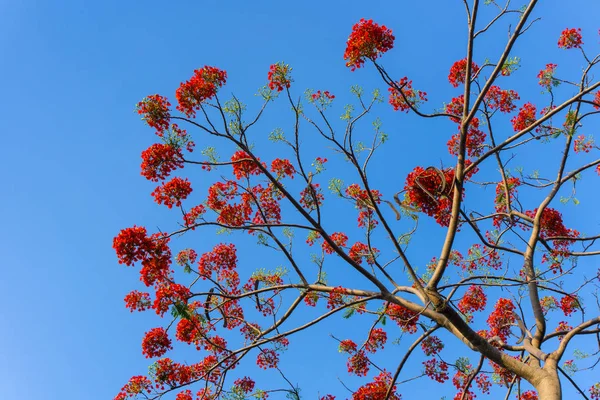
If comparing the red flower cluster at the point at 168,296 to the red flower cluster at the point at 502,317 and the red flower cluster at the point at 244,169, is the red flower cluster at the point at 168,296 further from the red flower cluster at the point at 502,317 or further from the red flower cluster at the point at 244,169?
the red flower cluster at the point at 502,317

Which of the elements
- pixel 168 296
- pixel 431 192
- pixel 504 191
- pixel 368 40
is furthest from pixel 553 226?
pixel 168 296

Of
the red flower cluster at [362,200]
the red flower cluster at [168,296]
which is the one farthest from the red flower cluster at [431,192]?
the red flower cluster at [168,296]

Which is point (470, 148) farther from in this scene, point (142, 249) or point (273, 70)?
point (142, 249)

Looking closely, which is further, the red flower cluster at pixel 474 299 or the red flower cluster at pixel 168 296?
the red flower cluster at pixel 474 299

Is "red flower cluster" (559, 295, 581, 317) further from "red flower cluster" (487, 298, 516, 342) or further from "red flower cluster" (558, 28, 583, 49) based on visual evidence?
"red flower cluster" (558, 28, 583, 49)

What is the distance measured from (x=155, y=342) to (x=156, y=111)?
161 inches

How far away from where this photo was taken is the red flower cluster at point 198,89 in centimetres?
739

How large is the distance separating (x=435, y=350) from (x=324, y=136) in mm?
5037

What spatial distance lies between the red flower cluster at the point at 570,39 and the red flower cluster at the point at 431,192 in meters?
4.02

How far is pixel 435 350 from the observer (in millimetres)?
9141

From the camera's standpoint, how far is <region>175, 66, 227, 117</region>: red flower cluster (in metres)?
7.39

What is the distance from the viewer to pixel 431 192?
786 centimetres

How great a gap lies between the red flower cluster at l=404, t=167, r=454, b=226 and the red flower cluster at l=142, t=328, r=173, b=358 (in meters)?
5.03

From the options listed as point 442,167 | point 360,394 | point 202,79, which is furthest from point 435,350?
point 202,79
